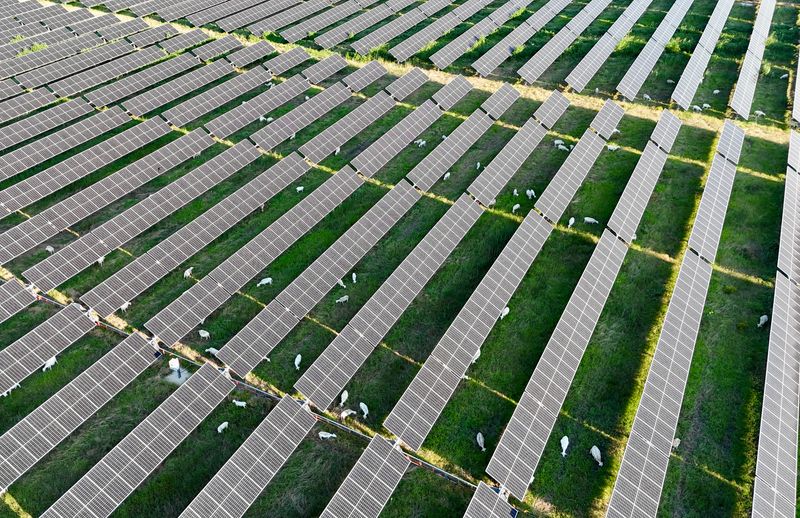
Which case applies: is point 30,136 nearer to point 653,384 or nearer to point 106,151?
point 106,151

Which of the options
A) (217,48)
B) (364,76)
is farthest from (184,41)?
(364,76)

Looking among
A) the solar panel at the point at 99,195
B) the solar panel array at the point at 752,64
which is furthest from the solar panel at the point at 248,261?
the solar panel array at the point at 752,64

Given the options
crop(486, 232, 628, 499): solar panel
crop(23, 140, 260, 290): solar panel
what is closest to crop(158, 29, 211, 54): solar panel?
crop(23, 140, 260, 290): solar panel

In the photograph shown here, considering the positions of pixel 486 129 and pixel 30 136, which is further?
pixel 486 129

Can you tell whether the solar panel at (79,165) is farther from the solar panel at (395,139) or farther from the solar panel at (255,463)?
the solar panel at (255,463)

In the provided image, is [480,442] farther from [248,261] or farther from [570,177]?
[570,177]

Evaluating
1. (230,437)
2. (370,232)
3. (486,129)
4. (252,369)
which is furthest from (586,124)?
(230,437)
